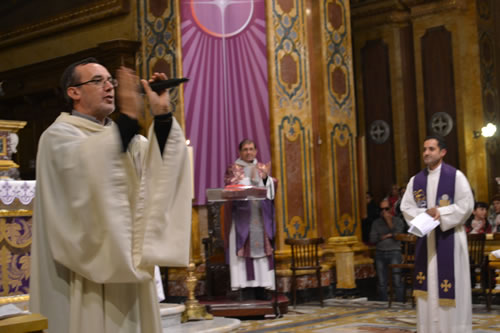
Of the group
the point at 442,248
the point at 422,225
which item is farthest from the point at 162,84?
the point at 442,248

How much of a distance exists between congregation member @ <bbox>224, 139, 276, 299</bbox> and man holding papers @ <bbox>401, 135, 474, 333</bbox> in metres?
2.33

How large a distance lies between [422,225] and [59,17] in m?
7.32

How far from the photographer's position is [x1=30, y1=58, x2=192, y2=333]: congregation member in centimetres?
247

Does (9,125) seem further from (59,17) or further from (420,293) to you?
(59,17)

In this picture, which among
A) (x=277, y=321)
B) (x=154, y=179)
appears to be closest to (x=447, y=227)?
(x=277, y=321)

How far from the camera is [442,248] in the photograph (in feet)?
20.4

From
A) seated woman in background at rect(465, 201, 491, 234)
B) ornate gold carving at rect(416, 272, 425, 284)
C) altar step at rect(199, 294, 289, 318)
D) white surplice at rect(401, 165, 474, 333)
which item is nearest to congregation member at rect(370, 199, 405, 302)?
seated woman in background at rect(465, 201, 491, 234)

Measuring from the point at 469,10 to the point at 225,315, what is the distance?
26.7ft

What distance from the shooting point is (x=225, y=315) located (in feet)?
26.3

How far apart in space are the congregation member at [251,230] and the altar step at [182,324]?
5.97 ft

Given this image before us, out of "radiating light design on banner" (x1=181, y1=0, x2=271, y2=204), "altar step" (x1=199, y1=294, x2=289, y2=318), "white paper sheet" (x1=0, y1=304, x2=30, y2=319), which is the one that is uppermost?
"radiating light design on banner" (x1=181, y1=0, x2=271, y2=204)

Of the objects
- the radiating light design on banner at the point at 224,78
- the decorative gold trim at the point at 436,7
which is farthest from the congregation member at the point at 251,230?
the decorative gold trim at the point at 436,7

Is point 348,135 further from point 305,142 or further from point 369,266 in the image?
point 369,266

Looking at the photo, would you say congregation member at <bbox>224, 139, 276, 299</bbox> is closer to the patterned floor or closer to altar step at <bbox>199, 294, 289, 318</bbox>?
altar step at <bbox>199, 294, 289, 318</bbox>
